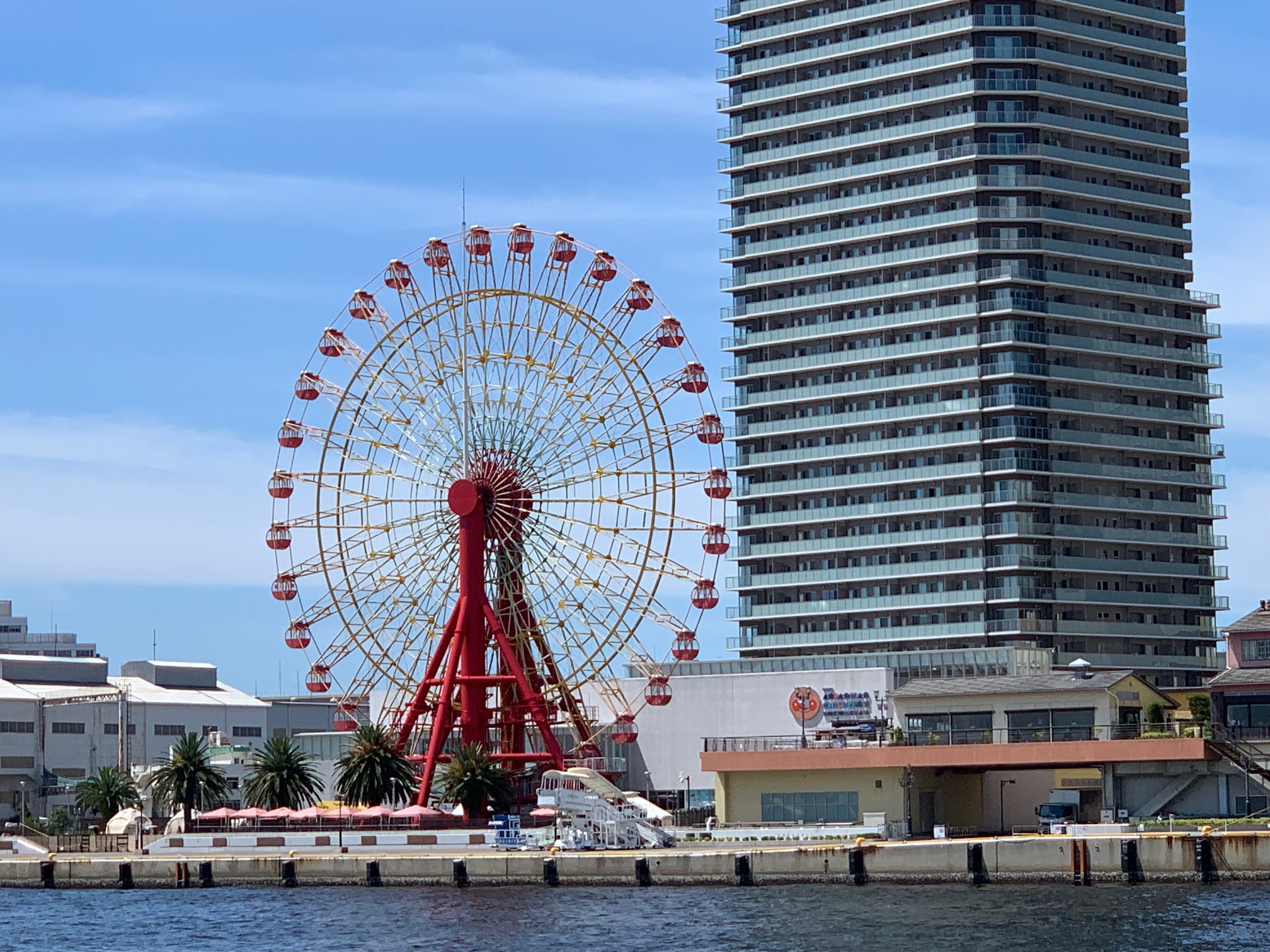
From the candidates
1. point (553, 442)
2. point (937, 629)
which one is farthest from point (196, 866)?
point (937, 629)

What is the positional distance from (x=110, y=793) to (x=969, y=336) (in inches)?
2733

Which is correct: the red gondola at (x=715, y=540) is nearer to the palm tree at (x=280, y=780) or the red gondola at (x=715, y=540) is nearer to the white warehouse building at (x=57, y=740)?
the palm tree at (x=280, y=780)

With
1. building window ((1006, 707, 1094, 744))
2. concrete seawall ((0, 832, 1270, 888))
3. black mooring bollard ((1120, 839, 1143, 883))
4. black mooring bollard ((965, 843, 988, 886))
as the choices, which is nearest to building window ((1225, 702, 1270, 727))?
building window ((1006, 707, 1094, 744))

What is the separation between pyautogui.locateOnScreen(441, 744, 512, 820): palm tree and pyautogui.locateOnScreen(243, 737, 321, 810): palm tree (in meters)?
9.80

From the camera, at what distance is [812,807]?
420 ft

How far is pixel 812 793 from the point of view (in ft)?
420

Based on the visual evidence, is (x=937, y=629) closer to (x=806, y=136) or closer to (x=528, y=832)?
(x=806, y=136)

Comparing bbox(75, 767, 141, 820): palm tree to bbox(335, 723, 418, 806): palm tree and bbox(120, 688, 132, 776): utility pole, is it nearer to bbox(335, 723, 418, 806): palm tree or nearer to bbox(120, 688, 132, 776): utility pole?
bbox(120, 688, 132, 776): utility pole

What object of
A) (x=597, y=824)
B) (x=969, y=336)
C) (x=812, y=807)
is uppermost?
(x=969, y=336)

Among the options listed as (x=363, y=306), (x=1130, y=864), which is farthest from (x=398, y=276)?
(x=1130, y=864)

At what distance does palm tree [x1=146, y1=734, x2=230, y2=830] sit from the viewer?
132 metres

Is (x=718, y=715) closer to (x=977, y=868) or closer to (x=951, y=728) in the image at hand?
(x=951, y=728)

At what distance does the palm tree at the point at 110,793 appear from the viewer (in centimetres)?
14475

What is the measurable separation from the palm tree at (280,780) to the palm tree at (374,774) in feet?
10.7
